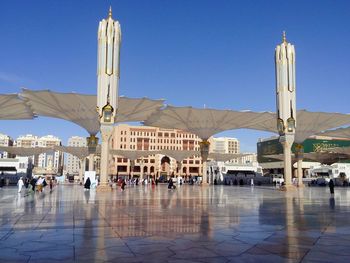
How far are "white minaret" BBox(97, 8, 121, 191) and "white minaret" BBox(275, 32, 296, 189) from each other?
48.7ft

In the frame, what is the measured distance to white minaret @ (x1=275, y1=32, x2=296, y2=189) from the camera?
31766 millimetres

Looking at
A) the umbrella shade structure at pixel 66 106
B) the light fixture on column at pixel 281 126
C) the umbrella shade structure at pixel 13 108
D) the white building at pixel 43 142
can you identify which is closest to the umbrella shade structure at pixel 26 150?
the umbrella shade structure at pixel 13 108

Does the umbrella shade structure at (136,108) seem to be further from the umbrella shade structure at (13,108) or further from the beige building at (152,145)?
the beige building at (152,145)

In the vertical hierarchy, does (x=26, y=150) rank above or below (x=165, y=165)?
above

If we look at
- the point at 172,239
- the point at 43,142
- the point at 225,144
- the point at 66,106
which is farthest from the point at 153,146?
the point at 172,239

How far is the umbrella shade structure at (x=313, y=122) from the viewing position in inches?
1474

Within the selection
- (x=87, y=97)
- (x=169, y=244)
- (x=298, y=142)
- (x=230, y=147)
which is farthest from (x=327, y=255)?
(x=230, y=147)

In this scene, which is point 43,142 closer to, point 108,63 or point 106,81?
point 108,63

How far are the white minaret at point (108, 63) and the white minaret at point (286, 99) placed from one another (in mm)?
14837

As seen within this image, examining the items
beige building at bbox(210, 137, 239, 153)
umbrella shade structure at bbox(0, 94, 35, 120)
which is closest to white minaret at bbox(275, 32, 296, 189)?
umbrella shade structure at bbox(0, 94, 35, 120)

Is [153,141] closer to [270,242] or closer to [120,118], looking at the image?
[120,118]

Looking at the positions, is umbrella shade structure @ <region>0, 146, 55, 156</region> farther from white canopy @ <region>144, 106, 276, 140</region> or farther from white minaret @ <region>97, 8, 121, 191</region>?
white minaret @ <region>97, 8, 121, 191</region>

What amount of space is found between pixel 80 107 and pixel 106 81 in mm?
7808

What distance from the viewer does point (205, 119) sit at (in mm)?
39531
